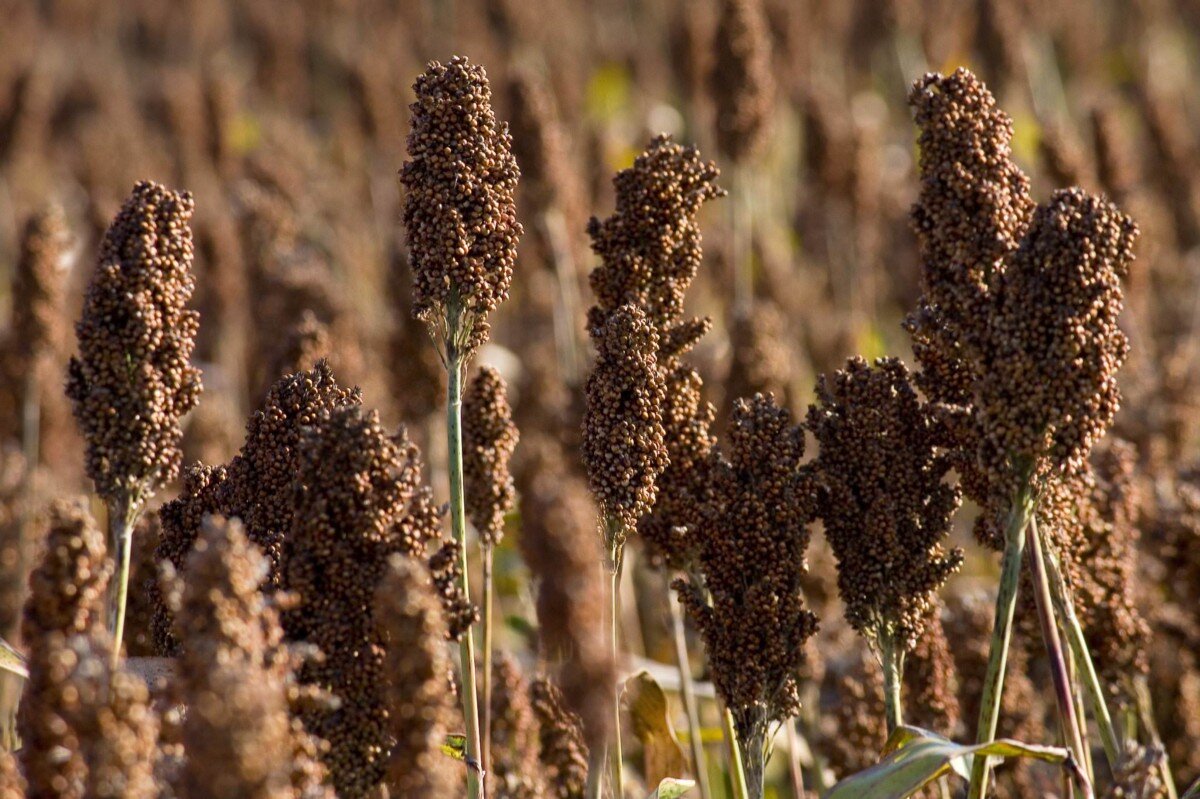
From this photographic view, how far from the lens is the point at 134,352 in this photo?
9.55ft

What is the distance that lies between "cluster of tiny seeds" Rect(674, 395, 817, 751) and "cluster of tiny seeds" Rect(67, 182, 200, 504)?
1.26 metres

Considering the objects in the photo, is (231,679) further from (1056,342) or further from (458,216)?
(1056,342)

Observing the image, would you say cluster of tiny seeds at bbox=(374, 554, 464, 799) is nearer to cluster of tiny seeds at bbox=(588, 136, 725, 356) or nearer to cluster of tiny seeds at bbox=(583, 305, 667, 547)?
cluster of tiny seeds at bbox=(583, 305, 667, 547)

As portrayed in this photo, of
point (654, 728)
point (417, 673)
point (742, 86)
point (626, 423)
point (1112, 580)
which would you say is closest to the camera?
point (417, 673)

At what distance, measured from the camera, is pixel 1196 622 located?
4.38 m

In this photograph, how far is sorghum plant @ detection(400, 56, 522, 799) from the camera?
2.91m

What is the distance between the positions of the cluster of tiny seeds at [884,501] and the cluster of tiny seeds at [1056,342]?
41cm

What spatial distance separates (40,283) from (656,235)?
356 centimetres

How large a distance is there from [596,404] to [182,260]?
0.97 m

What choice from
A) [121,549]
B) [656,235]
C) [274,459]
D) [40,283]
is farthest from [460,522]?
[40,283]

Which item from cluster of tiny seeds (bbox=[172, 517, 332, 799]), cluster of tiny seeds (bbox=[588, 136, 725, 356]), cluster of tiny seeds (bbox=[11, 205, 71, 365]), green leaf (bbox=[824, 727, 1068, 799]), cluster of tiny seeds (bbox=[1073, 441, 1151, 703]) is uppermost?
cluster of tiny seeds (bbox=[11, 205, 71, 365])

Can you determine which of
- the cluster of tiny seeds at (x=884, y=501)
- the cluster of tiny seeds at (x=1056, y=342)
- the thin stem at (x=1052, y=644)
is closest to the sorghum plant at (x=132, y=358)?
the cluster of tiny seeds at (x=884, y=501)

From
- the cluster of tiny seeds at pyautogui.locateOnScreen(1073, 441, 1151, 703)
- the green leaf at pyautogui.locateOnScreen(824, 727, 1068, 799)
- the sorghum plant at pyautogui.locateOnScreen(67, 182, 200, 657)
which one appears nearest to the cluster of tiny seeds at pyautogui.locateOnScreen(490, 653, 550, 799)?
the green leaf at pyautogui.locateOnScreen(824, 727, 1068, 799)

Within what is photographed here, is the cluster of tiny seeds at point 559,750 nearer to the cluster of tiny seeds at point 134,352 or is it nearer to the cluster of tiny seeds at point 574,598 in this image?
the cluster of tiny seeds at point 574,598
